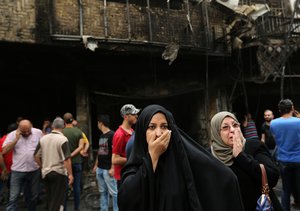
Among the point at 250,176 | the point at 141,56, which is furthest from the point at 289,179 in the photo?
the point at 141,56

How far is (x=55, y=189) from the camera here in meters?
5.31

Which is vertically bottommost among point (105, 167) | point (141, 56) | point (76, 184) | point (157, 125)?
point (76, 184)

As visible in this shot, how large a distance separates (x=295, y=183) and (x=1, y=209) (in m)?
5.75

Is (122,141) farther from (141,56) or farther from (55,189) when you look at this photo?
(141,56)

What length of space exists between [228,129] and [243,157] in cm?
28

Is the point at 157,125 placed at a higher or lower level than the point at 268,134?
higher

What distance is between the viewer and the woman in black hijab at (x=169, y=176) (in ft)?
6.63

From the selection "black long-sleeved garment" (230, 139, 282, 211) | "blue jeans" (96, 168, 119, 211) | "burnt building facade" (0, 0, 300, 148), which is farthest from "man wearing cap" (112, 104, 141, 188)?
"burnt building facade" (0, 0, 300, 148)

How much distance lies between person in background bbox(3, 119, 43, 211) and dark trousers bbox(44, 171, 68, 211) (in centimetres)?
53

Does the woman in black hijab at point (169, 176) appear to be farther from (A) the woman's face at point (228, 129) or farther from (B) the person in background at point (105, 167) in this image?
(B) the person in background at point (105, 167)

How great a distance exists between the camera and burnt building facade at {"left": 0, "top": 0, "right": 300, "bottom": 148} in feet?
25.9

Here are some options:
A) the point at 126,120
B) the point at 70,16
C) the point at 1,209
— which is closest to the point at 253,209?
the point at 126,120

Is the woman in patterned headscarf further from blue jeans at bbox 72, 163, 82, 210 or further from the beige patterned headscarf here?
blue jeans at bbox 72, 163, 82, 210

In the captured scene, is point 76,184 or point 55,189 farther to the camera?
point 76,184
